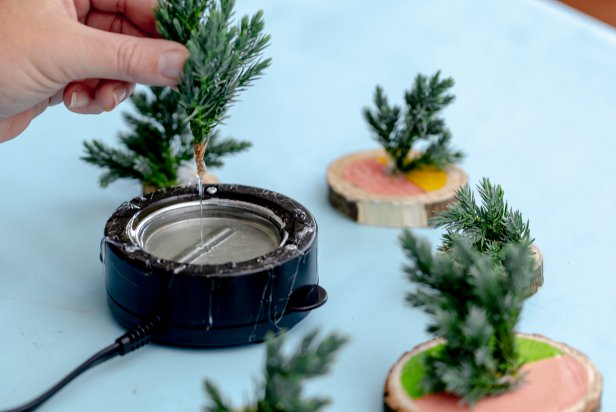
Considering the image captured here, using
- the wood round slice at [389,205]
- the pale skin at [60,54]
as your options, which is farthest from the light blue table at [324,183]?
the pale skin at [60,54]

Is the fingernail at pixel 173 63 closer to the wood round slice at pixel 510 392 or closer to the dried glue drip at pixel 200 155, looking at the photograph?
the dried glue drip at pixel 200 155

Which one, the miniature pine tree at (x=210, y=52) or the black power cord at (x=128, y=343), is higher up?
the miniature pine tree at (x=210, y=52)

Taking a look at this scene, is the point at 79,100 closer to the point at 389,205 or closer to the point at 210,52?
the point at 210,52

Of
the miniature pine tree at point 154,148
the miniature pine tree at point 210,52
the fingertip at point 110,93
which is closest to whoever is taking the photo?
the miniature pine tree at point 210,52

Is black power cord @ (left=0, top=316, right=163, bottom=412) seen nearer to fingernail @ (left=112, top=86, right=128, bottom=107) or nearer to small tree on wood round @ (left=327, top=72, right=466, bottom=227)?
fingernail @ (left=112, top=86, right=128, bottom=107)

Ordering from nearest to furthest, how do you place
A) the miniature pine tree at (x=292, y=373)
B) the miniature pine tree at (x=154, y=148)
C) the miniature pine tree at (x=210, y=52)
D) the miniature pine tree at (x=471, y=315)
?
1. the miniature pine tree at (x=292, y=373)
2. the miniature pine tree at (x=471, y=315)
3. the miniature pine tree at (x=210, y=52)
4. the miniature pine tree at (x=154, y=148)

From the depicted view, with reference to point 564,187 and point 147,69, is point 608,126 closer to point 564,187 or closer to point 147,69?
point 564,187

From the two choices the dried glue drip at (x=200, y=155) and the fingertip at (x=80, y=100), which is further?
the fingertip at (x=80, y=100)
